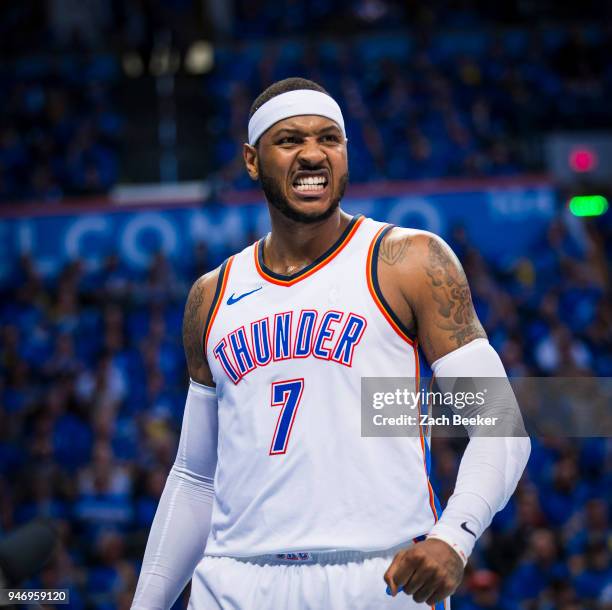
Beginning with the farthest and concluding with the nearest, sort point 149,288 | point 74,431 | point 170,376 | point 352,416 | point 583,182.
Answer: point 583,182 < point 149,288 < point 170,376 < point 74,431 < point 352,416

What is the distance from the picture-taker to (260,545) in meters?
2.65

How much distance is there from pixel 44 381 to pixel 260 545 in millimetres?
7671

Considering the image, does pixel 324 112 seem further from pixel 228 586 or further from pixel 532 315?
pixel 532 315

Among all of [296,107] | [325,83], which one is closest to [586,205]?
[325,83]

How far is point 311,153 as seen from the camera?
2.85 metres

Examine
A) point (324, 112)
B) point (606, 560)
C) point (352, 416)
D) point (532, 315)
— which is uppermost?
point (532, 315)

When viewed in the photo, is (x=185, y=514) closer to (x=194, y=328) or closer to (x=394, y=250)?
(x=194, y=328)

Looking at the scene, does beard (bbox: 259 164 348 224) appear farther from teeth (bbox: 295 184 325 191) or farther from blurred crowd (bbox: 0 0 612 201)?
blurred crowd (bbox: 0 0 612 201)

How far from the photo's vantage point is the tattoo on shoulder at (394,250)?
9.01ft

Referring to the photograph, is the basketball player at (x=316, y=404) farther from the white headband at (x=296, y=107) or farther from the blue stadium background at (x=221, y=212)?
the blue stadium background at (x=221, y=212)

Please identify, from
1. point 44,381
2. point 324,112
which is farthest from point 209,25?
point 324,112

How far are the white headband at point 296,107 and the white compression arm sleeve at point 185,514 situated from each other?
0.81m

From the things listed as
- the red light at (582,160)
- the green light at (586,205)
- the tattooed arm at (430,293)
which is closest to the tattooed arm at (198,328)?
the tattooed arm at (430,293)

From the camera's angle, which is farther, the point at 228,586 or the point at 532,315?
the point at 532,315
